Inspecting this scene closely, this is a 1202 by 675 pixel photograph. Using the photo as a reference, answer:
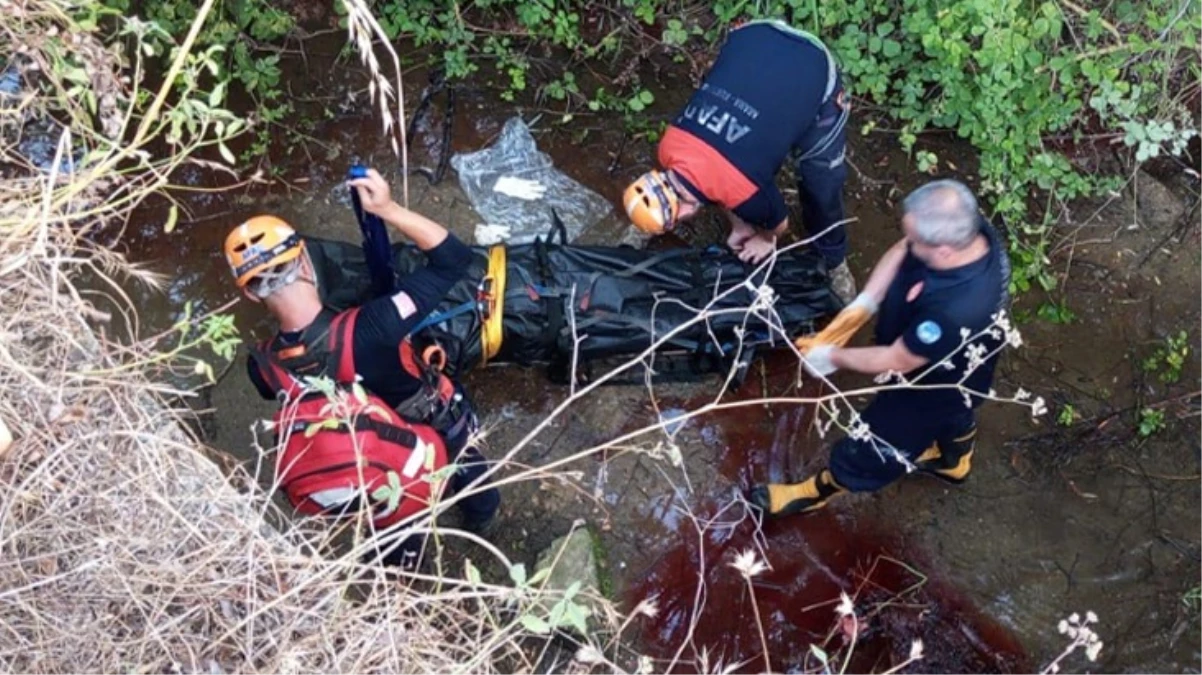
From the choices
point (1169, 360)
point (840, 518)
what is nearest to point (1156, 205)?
point (1169, 360)

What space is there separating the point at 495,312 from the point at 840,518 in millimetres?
1898

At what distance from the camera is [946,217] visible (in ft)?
11.8

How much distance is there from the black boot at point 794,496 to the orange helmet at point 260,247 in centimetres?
235

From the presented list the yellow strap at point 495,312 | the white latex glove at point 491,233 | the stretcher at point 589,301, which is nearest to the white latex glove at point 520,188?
the white latex glove at point 491,233

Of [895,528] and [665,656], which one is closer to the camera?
[665,656]

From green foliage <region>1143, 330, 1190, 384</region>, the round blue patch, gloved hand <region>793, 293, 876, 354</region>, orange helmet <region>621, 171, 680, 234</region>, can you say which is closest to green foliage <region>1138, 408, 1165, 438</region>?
green foliage <region>1143, 330, 1190, 384</region>

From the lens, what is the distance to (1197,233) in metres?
5.51

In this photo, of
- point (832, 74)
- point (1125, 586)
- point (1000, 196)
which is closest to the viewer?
point (832, 74)

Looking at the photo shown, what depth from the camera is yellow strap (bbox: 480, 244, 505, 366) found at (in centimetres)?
439

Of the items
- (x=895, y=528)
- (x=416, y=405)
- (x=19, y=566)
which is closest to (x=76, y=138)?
(x=416, y=405)

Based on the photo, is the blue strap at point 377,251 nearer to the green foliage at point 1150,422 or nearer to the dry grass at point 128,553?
the dry grass at point 128,553

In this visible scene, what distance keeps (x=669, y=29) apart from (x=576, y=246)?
1.45 meters

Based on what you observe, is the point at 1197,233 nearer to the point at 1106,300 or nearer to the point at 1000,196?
the point at 1106,300

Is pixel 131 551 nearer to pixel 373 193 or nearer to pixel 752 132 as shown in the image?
pixel 373 193
